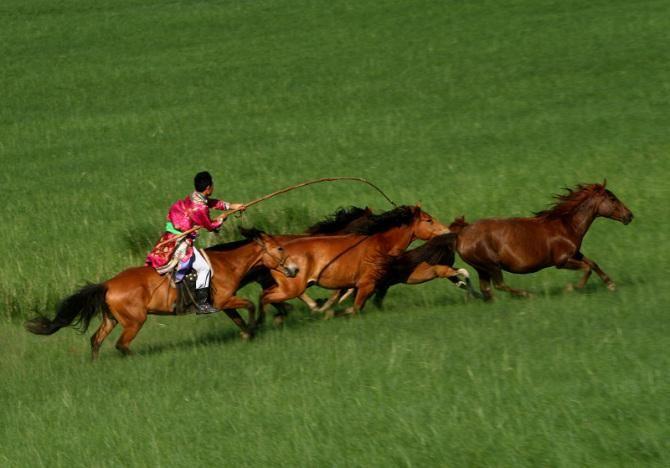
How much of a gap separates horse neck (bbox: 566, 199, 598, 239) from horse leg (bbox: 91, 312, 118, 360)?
5851 mm

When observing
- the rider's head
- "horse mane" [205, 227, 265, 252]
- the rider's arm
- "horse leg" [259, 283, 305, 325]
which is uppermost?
the rider's head

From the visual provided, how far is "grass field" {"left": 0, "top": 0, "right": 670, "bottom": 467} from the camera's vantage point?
9023mm

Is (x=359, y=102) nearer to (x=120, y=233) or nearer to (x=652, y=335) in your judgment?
(x=120, y=233)

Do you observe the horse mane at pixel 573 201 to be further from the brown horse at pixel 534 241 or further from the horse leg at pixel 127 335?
the horse leg at pixel 127 335

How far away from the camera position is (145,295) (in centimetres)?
1357

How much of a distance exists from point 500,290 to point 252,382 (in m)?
5.15

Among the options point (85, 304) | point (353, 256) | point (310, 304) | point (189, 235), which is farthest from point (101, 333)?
point (353, 256)

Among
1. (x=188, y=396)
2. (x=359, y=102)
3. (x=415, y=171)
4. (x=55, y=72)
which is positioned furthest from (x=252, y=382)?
(x=55, y=72)

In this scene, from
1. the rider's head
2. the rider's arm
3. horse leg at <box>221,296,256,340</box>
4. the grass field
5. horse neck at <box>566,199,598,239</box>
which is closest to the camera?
the grass field

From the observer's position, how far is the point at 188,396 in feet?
35.1

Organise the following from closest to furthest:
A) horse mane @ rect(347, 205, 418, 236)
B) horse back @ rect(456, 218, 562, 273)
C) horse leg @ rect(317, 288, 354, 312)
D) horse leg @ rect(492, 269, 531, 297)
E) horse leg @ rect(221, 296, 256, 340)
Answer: horse leg @ rect(221, 296, 256, 340)
horse leg @ rect(492, 269, 531, 297)
horse back @ rect(456, 218, 562, 273)
horse mane @ rect(347, 205, 418, 236)
horse leg @ rect(317, 288, 354, 312)

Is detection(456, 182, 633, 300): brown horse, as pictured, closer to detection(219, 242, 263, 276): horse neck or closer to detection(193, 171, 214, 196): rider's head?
detection(219, 242, 263, 276): horse neck

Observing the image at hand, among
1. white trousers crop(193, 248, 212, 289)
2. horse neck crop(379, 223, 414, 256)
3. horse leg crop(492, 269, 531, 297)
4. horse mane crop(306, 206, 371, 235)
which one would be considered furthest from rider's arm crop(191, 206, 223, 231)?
horse leg crop(492, 269, 531, 297)

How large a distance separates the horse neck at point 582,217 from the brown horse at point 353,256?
164 centimetres
